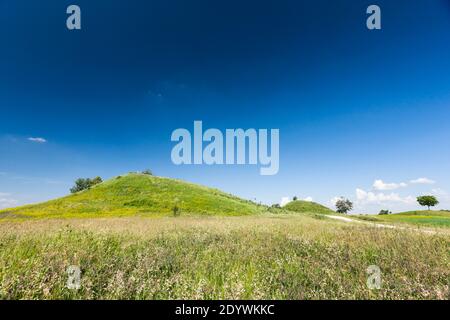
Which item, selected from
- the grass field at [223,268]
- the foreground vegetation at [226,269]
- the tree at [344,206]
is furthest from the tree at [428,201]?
the grass field at [223,268]

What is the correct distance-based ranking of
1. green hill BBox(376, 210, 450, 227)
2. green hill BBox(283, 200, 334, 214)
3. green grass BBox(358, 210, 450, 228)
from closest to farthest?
green grass BBox(358, 210, 450, 228) → green hill BBox(376, 210, 450, 227) → green hill BBox(283, 200, 334, 214)

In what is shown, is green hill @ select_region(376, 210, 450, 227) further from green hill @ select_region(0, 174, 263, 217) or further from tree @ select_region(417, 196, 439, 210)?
tree @ select_region(417, 196, 439, 210)

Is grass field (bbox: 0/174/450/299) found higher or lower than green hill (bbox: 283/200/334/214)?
higher

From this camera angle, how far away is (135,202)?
4338cm

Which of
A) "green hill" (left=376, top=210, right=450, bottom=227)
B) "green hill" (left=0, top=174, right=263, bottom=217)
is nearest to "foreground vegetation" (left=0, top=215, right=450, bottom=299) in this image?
"green hill" (left=376, top=210, right=450, bottom=227)

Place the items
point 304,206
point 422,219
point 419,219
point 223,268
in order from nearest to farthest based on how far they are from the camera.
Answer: point 223,268 < point 422,219 < point 419,219 < point 304,206

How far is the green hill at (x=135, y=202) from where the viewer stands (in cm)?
3915

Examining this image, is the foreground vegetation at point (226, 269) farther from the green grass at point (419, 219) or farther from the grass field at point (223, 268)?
the green grass at point (419, 219)

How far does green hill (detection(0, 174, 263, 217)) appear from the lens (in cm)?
3915

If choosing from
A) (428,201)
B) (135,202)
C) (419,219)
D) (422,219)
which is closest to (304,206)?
(419,219)

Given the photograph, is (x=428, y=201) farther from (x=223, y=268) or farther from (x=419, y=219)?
(x=223, y=268)
